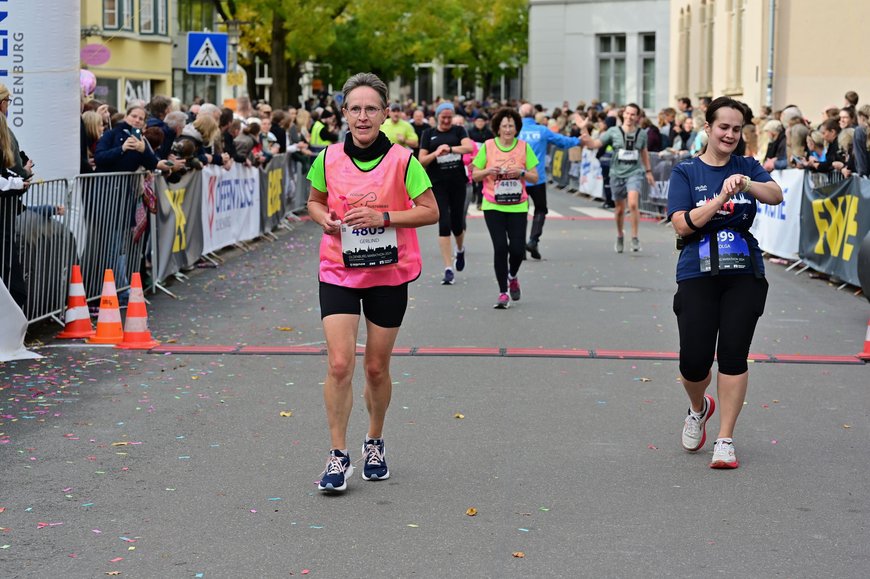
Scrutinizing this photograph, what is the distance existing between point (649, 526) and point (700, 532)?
0.68 ft

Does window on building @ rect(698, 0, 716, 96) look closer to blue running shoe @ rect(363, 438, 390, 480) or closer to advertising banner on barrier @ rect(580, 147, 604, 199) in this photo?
advertising banner on barrier @ rect(580, 147, 604, 199)

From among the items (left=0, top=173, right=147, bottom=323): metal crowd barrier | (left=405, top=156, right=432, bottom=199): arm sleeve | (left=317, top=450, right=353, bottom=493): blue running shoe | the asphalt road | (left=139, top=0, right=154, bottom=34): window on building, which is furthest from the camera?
(left=139, top=0, right=154, bottom=34): window on building

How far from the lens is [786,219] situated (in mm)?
17969

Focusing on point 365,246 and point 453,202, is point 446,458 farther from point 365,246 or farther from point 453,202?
point 453,202

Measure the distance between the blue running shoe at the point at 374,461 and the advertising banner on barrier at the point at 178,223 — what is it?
25.8ft

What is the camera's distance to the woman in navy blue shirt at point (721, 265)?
23.4 feet

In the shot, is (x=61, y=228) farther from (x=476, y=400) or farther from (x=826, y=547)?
(x=826, y=547)

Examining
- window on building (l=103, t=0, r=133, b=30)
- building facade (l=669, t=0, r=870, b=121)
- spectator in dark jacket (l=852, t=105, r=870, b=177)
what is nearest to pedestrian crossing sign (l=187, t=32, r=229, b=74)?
spectator in dark jacket (l=852, t=105, r=870, b=177)

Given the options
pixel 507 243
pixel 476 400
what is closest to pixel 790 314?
pixel 507 243

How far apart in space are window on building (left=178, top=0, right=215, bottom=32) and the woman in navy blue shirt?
6047 cm

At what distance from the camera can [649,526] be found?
6004mm

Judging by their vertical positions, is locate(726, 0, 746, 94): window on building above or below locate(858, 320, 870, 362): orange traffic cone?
above

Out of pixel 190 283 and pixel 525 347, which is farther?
pixel 190 283

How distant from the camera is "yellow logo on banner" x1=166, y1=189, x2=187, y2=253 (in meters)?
15.0
